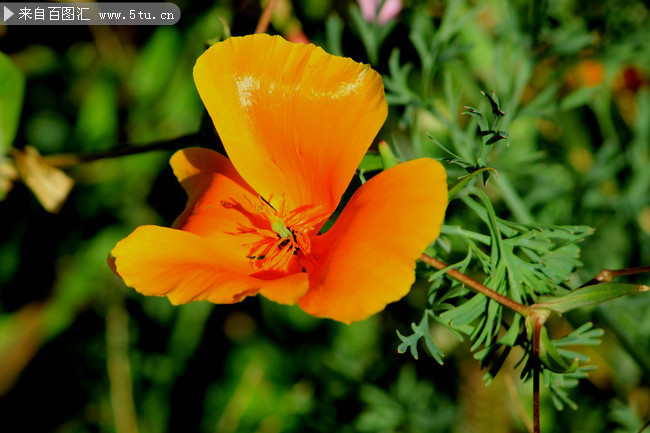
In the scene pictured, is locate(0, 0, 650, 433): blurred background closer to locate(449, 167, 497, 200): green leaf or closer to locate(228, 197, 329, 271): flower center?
locate(228, 197, 329, 271): flower center

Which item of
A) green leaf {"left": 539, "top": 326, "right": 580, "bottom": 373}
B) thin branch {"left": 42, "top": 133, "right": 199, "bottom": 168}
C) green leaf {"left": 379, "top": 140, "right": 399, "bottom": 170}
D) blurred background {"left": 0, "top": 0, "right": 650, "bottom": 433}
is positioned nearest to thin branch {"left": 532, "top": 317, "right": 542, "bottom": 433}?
green leaf {"left": 539, "top": 326, "right": 580, "bottom": 373}

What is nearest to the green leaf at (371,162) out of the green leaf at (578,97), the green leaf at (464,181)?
the green leaf at (464,181)

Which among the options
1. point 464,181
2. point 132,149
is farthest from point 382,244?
point 132,149

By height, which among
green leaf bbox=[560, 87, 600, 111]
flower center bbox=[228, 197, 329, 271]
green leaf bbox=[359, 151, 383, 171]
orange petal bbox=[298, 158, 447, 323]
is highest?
orange petal bbox=[298, 158, 447, 323]

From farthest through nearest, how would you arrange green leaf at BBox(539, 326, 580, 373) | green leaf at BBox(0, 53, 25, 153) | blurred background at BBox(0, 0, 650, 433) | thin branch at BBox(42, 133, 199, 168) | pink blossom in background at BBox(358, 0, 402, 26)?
blurred background at BBox(0, 0, 650, 433), pink blossom in background at BBox(358, 0, 402, 26), green leaf at BBox(0, 53, 25, 153), thin branch at BBox(42, 133, 199, 168), green leaf at BBox(539, 326, 580, 373)

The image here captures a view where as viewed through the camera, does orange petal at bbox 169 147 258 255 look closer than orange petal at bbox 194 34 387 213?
No

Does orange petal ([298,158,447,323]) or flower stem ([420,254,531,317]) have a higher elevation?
orange petal ([298,158,447,323])
